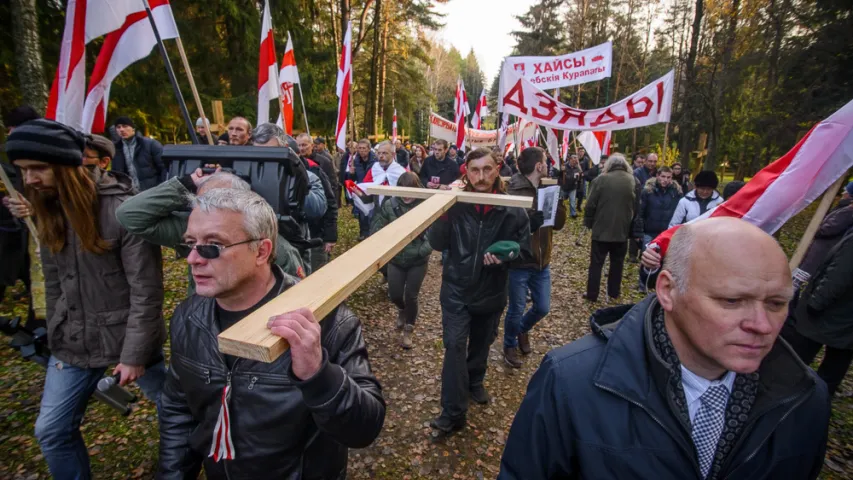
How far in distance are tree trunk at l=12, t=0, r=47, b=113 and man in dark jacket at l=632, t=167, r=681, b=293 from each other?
951 centimetres

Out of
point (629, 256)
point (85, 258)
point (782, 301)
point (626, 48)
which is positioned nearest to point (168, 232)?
point (85, 258)

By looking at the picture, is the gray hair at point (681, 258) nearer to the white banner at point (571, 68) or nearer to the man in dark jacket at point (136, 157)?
the man in dark jacket at point (136, 157)

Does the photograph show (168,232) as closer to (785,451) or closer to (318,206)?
(318,206)

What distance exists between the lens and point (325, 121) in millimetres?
17359

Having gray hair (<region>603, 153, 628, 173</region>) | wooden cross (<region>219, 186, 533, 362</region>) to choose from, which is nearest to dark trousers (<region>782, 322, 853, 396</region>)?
gray hair (<region>603, 153, 628, 173</region>)

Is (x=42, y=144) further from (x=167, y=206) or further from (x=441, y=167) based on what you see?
(x=441, y=167)

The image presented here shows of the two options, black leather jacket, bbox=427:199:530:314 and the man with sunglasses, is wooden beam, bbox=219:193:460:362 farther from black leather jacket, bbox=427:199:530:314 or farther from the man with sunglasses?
black leather jacket, bbox=427:199:530:314

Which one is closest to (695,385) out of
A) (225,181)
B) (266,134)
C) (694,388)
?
(694,388)

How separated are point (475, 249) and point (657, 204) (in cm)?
517

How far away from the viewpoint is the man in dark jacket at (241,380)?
1.55 meters

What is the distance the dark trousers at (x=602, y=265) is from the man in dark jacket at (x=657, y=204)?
58cm

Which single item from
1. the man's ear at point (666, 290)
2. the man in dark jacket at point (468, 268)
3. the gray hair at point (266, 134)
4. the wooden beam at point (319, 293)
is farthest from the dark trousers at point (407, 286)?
the man's ear at point (666, 290)

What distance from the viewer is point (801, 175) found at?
236 cm

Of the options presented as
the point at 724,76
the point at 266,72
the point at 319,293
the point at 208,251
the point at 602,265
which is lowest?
the point at 602,265
